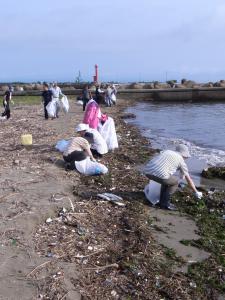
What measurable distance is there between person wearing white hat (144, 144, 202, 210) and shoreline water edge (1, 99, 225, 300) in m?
0.34

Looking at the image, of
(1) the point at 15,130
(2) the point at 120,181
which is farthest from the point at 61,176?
(1) the point at 15,130

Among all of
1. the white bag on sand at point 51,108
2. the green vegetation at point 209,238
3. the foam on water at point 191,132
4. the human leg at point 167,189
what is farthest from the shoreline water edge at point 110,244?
the white bag on sand at point 51,108

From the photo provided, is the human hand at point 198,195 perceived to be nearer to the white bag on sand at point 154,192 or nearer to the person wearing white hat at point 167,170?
the person wearing white hat at point 167,170

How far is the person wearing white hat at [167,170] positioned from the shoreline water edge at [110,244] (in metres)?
0.34

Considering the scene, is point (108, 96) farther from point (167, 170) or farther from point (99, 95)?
point (167, 170)

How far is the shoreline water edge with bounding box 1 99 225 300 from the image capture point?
504 cm

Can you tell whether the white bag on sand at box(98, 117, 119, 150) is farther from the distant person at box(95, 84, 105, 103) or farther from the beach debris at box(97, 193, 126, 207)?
the distant person at box(95, 84, 105, 103)

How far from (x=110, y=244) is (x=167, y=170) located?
2.19 meters

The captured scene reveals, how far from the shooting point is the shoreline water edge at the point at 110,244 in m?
5.04

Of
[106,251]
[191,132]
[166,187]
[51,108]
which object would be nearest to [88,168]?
[166,187]

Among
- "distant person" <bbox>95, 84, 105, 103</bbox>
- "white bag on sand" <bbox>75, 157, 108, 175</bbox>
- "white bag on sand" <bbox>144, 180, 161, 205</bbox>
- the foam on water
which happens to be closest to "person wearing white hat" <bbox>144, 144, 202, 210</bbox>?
"white bag on sand" <bbox>144, 180, 161, 205</bbox>

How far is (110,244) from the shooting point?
20.1ft

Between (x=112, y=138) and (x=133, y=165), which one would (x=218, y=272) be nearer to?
(x=133, y=165)

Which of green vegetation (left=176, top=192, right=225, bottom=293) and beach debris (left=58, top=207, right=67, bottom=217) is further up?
beach debris (left=58, top=207, right=67, bottom=217)
